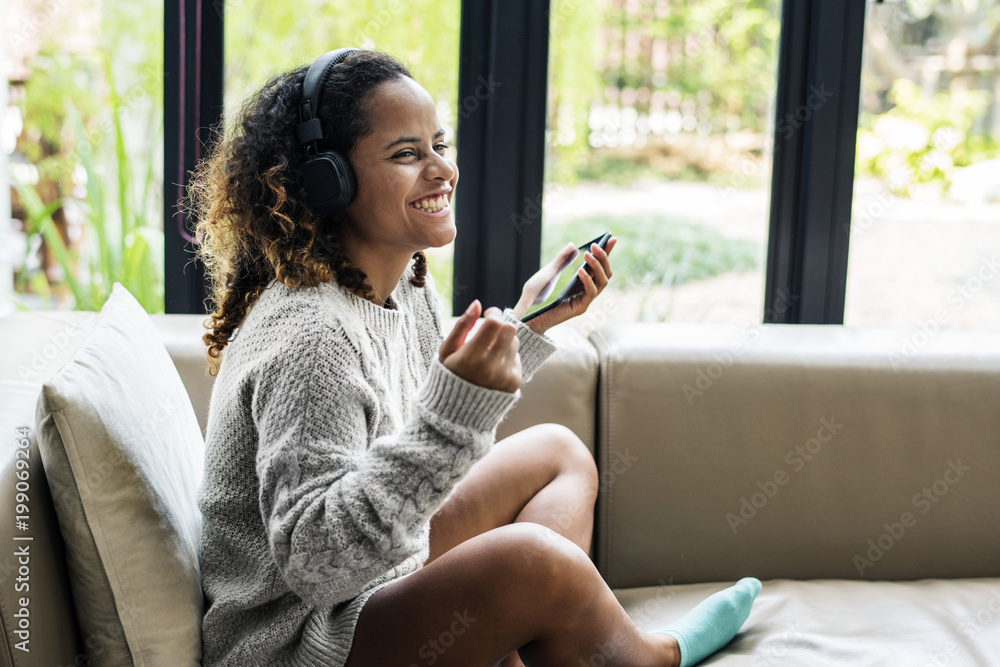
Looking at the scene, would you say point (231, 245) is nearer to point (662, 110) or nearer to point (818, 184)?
point (662, 110)

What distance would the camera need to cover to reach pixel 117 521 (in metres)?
1.02

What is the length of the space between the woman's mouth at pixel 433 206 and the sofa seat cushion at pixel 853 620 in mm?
779

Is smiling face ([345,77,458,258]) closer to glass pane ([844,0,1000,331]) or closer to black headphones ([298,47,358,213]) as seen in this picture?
black headphones ([298,47,358,213])

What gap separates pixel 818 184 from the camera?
2078 mm

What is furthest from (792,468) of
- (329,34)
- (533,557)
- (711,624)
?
(329,34)

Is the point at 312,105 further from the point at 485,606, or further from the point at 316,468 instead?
the point at 485,606

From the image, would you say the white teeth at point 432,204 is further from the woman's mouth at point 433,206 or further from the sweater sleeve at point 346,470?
the sweater sleeve at point 346,470

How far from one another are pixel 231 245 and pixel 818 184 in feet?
4.83

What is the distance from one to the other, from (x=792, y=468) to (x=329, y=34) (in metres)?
1.38

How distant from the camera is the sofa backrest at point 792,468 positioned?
1.64 meters

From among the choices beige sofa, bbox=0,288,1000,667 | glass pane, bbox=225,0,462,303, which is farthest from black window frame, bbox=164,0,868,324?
beige sofa, bbox=0,288,1000,667

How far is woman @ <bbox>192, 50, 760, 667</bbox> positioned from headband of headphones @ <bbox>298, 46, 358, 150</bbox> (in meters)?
0.01

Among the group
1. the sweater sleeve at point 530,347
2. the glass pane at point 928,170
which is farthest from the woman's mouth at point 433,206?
the glass pane at point 928,170

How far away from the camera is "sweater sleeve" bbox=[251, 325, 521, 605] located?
92 centimetres
